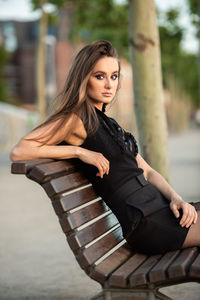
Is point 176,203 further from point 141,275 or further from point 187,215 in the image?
point 141,275

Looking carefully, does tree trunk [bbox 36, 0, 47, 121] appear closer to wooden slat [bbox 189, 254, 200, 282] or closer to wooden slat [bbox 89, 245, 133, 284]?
wooden slat [bbox 89, 245, 133, 284]

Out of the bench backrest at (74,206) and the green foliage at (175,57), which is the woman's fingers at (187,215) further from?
the green foliage at (175,57)

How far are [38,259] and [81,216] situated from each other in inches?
83.3

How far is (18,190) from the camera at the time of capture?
10.7m

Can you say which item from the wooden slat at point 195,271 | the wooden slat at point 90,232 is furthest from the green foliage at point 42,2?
the wooden slat at point 195,271

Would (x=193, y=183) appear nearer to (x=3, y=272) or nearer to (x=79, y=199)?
(x=3, y=272)

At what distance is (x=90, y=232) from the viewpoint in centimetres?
319

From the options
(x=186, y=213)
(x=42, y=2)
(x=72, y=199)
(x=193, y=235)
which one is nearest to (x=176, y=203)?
(x=186, y=213)

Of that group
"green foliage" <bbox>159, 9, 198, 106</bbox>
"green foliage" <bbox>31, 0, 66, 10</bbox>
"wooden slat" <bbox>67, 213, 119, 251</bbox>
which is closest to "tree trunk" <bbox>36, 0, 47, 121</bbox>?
"green foliage" <bbox>31, 0, 66, 10</bbox>

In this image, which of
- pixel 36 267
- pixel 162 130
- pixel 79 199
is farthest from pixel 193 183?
pixel 79 199

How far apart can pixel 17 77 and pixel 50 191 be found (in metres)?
55.3

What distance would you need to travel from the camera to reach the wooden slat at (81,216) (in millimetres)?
3027

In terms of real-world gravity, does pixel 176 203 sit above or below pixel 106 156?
below

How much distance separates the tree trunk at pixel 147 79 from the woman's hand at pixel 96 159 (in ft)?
10.4
